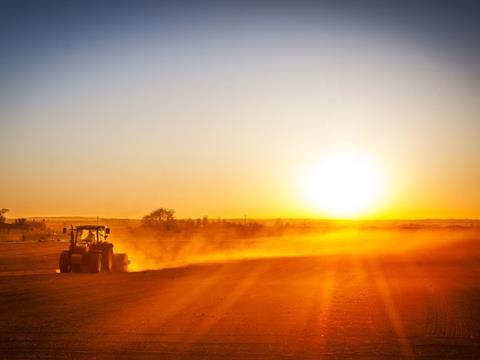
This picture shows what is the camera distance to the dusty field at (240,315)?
511 inches

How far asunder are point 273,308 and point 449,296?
7427 mm

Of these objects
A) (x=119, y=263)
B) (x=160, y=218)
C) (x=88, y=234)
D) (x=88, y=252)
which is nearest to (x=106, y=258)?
(x=88, y=252)

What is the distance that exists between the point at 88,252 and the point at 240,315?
1465cm

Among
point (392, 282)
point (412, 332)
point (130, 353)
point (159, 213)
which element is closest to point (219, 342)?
point (130, 353)

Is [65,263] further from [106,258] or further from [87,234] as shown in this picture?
[106,258]

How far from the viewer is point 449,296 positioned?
72.2 feet

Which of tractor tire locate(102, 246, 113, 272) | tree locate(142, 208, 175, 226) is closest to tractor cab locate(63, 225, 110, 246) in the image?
tractor tire locate(102, 246, 113, 272)

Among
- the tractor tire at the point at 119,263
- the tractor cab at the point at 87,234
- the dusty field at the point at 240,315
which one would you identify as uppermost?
the tractor cab at the point at 87,234

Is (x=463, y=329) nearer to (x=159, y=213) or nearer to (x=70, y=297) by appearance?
(x=70, y=297)

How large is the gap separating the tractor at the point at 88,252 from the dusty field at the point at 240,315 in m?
0.83

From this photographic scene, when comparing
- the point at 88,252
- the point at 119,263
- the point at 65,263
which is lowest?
the point at 119,263

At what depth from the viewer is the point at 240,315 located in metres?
17.4

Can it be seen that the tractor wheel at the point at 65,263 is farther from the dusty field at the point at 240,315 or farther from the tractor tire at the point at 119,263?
the tractor tire at the point at 119,263

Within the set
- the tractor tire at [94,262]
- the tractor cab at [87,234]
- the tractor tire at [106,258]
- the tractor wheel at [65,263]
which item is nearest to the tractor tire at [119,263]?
the tractor tire at [106,258]
